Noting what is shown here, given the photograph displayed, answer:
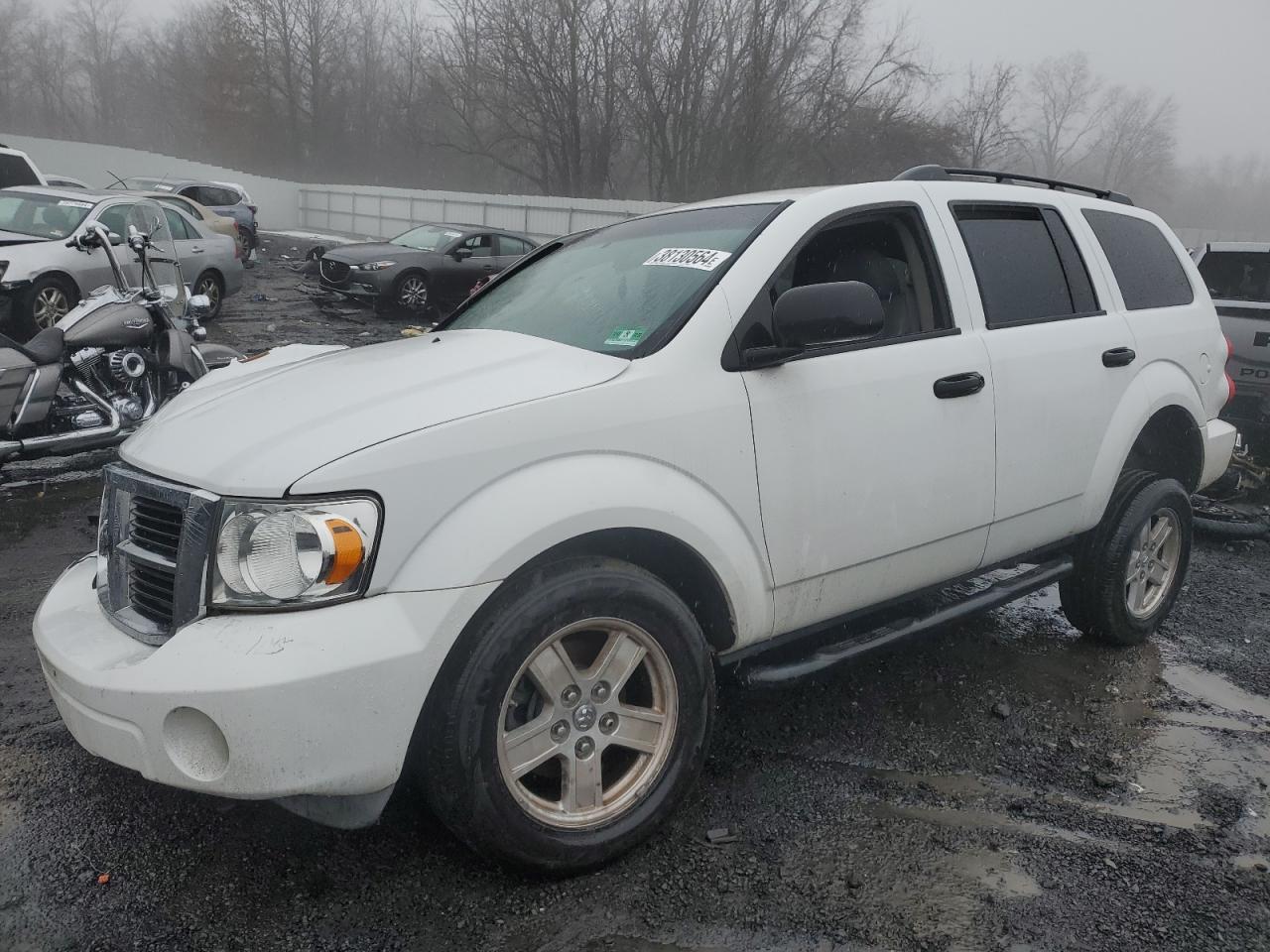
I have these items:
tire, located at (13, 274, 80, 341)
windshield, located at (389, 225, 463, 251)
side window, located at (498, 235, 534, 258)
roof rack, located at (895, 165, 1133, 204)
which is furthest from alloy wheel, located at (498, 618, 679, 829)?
side window, located at (498, 235, 534, 258)

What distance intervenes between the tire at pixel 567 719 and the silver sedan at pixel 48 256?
8400 mm

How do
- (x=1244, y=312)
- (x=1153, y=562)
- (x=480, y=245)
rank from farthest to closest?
(x=480, y=245), (x=1244, y=312), (x=1153, y=562)

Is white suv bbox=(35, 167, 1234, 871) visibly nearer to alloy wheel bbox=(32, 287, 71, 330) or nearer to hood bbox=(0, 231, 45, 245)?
alloy wheel bbox=(32, 287, 71, 330)

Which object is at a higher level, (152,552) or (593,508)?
(593,508)

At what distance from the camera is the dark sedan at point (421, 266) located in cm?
1534

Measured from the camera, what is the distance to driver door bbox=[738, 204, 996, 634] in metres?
2.78

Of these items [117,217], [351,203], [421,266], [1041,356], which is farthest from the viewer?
[351,203]

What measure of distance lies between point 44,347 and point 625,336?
4567 millimetres

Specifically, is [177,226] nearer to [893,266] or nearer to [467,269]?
[467,269]

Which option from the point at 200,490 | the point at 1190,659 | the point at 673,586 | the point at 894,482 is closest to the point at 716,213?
the point at 894,482

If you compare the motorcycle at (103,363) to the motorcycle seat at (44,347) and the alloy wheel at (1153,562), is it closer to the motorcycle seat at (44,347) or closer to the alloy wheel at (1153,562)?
the motorcycle seat at (44,347)

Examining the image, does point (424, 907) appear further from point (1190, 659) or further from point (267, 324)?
point (267, 324)

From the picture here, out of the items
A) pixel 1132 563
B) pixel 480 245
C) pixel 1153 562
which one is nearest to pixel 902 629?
pixel 1132 563

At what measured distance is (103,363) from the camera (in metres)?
6.36
